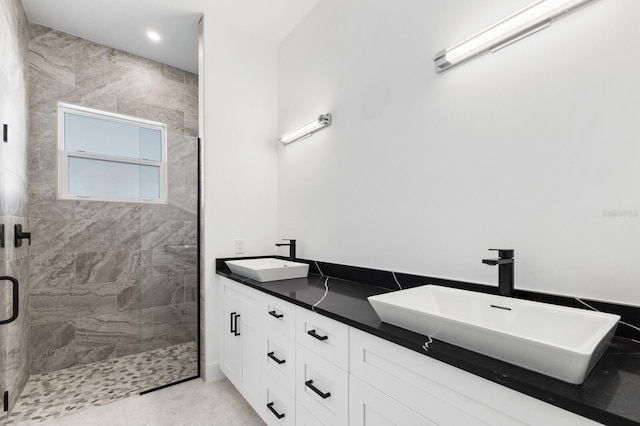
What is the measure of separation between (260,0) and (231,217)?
1.68 metres

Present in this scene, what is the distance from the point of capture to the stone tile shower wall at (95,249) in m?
2.54

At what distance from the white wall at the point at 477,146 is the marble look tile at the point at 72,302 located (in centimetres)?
197

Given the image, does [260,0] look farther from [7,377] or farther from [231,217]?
[7,377]

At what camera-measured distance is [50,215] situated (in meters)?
2.59

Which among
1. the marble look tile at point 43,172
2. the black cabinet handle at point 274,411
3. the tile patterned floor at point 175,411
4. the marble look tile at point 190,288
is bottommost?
the tile patterned floor at point 175,411

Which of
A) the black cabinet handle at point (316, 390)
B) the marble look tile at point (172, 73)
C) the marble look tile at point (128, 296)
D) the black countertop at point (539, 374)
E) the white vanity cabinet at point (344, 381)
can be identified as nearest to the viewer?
the black countertop at point (539, 374)

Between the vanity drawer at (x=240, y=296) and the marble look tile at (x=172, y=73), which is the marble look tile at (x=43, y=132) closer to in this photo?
the marble look tile at (x=172, y=73)

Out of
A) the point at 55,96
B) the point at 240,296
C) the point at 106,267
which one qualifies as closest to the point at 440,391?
the point at 240,296

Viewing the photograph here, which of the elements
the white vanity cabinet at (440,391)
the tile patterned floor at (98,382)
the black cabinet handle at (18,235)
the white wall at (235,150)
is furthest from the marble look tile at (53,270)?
the white vanity cabinet at (440,391)

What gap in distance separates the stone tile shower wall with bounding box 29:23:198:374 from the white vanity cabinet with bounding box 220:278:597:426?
0.86m

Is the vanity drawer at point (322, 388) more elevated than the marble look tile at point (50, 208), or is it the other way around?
the marble look tile at point (50, 208)

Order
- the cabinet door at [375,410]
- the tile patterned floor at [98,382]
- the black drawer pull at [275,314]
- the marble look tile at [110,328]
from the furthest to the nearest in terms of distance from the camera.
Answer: the marble look tile at [110,328]
the tile patterned floor at [98,382]
the black drawer pull at [275,314]
the cabinet door at [375,410]

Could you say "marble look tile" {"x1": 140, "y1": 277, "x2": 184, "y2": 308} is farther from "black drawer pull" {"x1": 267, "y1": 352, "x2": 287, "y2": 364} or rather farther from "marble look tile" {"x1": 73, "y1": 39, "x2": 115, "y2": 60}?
"marble look tile" {"x1": 73, "y1": 39, "x2": 115, "y2": 60}

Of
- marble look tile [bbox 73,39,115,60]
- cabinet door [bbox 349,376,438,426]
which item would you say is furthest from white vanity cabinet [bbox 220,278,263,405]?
marble look tile [bbox 73,39,115,60]
